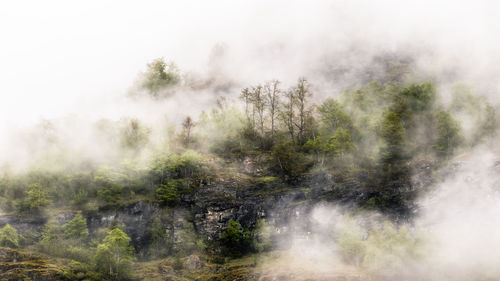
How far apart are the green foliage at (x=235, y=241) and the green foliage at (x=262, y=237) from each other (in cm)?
124

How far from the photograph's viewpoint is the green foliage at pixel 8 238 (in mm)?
55500

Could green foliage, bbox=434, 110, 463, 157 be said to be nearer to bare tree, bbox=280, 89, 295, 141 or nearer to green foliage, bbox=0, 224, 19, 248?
bare tree, bbox=280, 89, 295, 141

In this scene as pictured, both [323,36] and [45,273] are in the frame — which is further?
[323,36]

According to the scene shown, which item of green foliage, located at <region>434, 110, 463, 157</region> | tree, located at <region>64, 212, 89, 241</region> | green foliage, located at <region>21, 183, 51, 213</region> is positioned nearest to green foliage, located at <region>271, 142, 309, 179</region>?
green foliage, located at <region>434, 110, 463, 157</region>

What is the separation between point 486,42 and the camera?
104m

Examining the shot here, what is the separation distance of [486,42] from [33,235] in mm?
114708

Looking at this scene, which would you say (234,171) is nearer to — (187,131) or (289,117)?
(187,131)

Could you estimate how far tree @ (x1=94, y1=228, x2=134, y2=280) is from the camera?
52.6m

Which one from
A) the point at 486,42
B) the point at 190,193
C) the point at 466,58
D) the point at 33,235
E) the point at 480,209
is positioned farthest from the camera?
the point at 486,42

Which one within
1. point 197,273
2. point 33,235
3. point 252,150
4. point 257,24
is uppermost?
point 257,24

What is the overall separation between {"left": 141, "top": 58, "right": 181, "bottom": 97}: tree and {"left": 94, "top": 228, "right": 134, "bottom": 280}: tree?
4012 cm

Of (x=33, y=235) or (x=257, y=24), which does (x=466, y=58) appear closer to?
(x=257, y=24)

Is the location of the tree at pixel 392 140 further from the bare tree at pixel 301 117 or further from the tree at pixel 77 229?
the tree at pixel 77 229

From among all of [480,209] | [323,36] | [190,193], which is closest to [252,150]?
[190,193]
